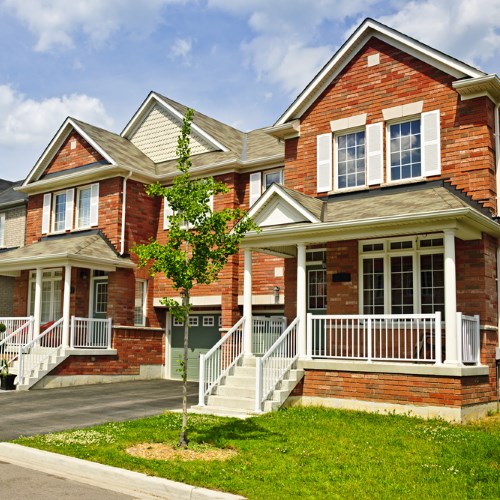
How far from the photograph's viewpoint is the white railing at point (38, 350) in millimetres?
18281

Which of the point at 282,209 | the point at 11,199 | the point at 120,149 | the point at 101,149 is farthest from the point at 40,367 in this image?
the point at 11,199

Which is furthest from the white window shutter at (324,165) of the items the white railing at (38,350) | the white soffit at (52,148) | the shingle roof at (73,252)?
the white soffit at (52,148)

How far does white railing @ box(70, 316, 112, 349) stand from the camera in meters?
19.9

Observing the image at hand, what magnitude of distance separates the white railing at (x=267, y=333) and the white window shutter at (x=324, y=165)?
3.46m

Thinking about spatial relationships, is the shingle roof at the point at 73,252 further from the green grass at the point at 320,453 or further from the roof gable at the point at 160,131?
the green grass at the point at 320,453

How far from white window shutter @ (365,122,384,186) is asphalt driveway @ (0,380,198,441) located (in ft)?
22.4

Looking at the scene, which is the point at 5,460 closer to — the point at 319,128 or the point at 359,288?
the point at 359,288

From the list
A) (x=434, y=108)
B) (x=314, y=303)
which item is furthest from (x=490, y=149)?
(x=314, y=303)

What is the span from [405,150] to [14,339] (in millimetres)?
14430

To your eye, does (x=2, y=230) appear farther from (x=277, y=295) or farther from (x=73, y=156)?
(x=277, y=295)

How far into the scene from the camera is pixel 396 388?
12.5 metres

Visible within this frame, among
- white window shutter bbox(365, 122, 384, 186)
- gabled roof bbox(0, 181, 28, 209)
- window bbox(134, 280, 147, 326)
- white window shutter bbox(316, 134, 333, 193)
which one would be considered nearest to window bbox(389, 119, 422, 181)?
white window shutter bbox(365, 122, 384, 186)

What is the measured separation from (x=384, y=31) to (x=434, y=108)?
93.5 inches

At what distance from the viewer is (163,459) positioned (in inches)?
349
